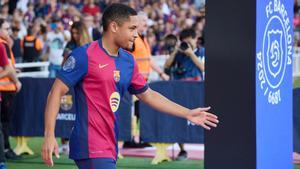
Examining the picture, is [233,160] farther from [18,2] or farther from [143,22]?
[18,2]

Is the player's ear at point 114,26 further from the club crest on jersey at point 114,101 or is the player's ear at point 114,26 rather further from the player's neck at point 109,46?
the club crest on jersey at point 114,101

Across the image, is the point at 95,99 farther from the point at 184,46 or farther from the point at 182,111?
the point at 184,46

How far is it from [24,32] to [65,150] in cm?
1188

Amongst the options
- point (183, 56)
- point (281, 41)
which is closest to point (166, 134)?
point (183, 56)

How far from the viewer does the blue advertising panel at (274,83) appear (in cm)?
669

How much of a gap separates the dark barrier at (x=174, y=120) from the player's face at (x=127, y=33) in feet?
17.6

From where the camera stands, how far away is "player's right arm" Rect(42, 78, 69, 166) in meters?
5.92

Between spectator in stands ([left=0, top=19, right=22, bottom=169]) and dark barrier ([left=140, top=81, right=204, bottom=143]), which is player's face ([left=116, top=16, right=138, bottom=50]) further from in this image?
dark barrier ([left=140, top=81, right=204, bottom=143])

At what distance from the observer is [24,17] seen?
26859 mm

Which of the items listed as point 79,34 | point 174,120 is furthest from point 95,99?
point 79,34

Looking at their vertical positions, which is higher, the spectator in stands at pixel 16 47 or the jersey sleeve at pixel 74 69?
the spectator in stands at pixel 16 47

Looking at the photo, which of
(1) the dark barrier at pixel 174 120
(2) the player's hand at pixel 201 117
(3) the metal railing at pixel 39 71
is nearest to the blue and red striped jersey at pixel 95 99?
(2) the player's hand at pixel 201 117

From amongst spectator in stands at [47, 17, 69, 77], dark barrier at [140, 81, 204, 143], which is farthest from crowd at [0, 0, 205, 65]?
dark barrier at [140, 81, 204, 143]

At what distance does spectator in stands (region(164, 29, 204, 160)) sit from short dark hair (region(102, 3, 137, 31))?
6.23 meters
